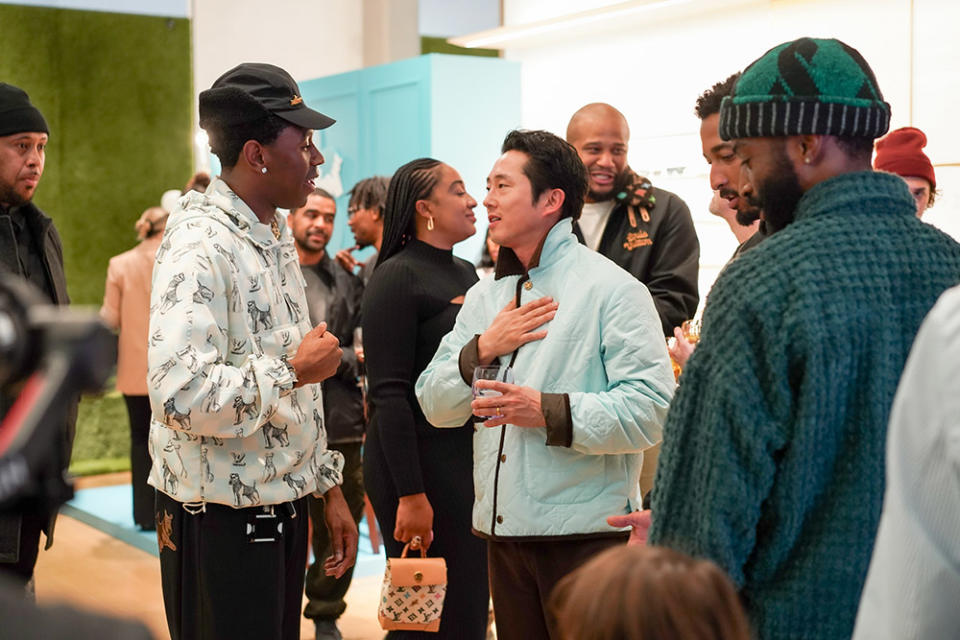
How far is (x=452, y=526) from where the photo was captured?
124 inches

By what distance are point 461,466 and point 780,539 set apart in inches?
67.9

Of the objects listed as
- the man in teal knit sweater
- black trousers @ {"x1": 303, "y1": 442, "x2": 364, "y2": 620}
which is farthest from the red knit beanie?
black trousers @ {"x1": 303, "y1": 442, "x2": 364, "y2": 620}

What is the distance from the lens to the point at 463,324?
9.37 ft

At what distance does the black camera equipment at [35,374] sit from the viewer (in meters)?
0.56

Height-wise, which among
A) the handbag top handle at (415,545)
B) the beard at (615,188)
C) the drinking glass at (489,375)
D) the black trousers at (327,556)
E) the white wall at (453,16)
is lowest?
the black trousers at (327,556)

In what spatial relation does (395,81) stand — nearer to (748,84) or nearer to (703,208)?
(703,208)

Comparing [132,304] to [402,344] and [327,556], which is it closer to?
[327,556]

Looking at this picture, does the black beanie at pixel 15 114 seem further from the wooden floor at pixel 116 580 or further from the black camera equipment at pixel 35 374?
the black camera equipment at pixel 35 374

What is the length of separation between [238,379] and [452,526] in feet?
3.54

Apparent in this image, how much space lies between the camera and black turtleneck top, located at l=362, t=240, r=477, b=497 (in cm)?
313

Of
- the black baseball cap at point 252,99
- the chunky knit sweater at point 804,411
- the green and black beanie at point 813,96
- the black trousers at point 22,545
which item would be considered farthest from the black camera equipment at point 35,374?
the black trousers at point 22,545

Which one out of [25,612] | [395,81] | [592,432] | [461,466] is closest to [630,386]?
[592,432]

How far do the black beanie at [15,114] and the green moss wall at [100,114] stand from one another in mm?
5725

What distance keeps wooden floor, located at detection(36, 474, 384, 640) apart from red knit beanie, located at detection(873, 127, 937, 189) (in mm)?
2813
